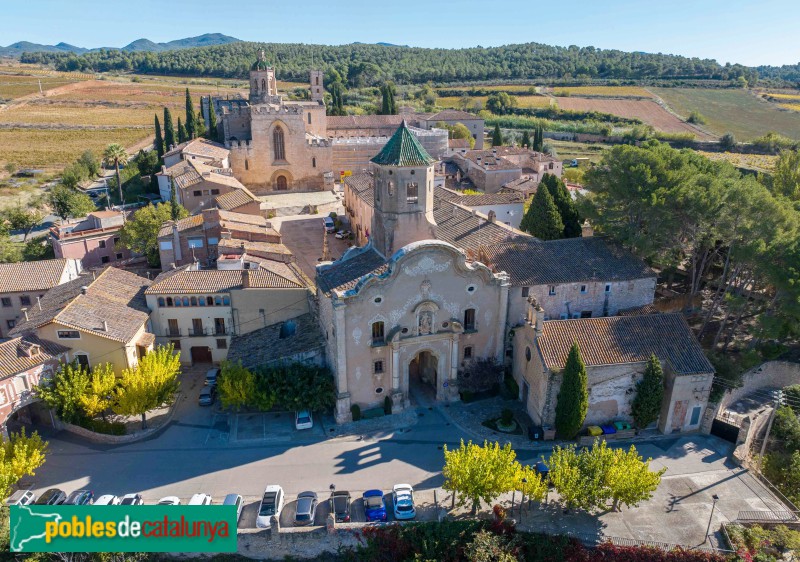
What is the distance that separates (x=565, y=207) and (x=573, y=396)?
87.4 ft

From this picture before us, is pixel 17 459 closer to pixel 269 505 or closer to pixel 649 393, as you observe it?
pixel 269 505

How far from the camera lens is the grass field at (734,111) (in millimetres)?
122188

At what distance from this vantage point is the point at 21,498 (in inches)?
1184

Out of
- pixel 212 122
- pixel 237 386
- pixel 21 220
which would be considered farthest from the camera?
pixel 212 122

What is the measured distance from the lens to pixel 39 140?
147875mm

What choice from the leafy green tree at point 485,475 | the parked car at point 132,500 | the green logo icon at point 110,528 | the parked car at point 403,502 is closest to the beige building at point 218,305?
the parked car at point 132,500

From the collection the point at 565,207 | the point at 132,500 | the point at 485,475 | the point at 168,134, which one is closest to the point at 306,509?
the point at 132,500

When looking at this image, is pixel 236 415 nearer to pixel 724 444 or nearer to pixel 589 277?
pixel 589 277

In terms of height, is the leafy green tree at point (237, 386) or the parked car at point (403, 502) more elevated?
the leafy green tree at point (237, 386)

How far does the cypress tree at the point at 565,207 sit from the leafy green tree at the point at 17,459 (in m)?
45.2

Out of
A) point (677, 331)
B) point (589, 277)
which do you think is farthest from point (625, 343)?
point (589, 277)

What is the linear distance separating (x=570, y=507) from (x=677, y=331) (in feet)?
48.1

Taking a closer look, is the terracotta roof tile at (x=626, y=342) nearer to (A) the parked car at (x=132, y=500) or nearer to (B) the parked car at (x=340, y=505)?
(B) the parked car at (x=340, y=505)

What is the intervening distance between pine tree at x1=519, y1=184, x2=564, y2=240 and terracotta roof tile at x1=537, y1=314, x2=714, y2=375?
1702 centimetres
